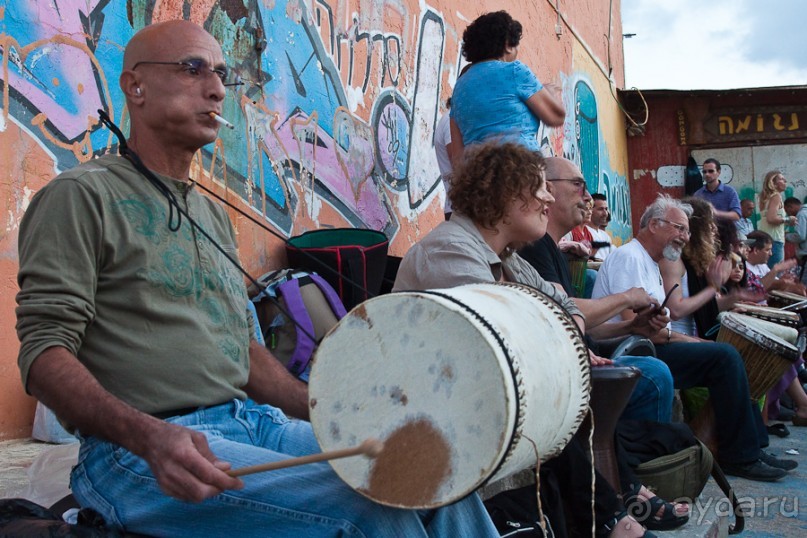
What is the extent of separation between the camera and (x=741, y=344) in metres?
5.08

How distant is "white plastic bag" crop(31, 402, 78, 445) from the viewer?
3.14m

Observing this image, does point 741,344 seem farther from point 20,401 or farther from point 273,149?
point 20,401

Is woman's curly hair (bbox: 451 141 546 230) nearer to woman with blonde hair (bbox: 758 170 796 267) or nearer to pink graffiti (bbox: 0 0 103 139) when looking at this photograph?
pink graffiti (bbox: 0 0 103 139)

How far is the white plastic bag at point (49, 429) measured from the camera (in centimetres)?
314

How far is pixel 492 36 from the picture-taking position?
443 cm

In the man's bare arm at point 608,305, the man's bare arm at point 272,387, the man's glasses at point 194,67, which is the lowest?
the man's bare arm at point 608,305

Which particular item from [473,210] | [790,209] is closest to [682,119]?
[790,209]

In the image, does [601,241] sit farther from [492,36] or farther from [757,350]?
[492,36]

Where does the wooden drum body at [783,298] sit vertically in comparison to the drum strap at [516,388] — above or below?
below

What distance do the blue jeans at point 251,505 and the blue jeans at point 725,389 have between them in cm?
304

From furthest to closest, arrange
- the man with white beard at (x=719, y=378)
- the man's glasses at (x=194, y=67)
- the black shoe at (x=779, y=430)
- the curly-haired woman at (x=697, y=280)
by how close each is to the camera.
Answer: the black shoe at (x=779, y=430) → the curly-haired woman at (x=697, y=280) → the man with white beard at (x=719, y=378) → the man's glasses at (x=194, y=67)

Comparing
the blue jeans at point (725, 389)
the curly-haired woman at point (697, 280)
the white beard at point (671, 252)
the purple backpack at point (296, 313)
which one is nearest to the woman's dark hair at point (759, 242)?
the curly-haired woman at point (697, 280)

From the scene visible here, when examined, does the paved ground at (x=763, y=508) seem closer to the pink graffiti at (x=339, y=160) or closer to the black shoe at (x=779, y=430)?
the black shoe at (x=779, y=430)

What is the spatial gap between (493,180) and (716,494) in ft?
6.02
